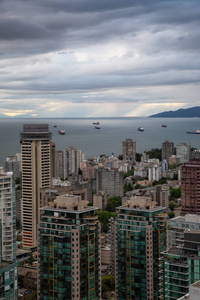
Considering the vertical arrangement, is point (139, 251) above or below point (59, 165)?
below

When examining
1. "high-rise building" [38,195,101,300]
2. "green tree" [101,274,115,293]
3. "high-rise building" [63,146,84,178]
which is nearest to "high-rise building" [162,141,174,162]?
"high-rise building" [63,146,84,178]

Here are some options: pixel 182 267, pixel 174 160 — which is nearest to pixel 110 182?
pixel 174 160

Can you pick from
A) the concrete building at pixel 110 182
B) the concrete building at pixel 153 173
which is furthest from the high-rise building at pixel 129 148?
the concrete building at pixel 110 182

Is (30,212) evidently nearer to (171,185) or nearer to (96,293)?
(96,293)

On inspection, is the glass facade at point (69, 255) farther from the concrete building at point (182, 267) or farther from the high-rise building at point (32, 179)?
the high-rise building at point (32, 179)

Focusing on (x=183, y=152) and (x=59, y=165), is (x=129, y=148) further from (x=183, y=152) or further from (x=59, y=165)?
(x=59, y=165)
